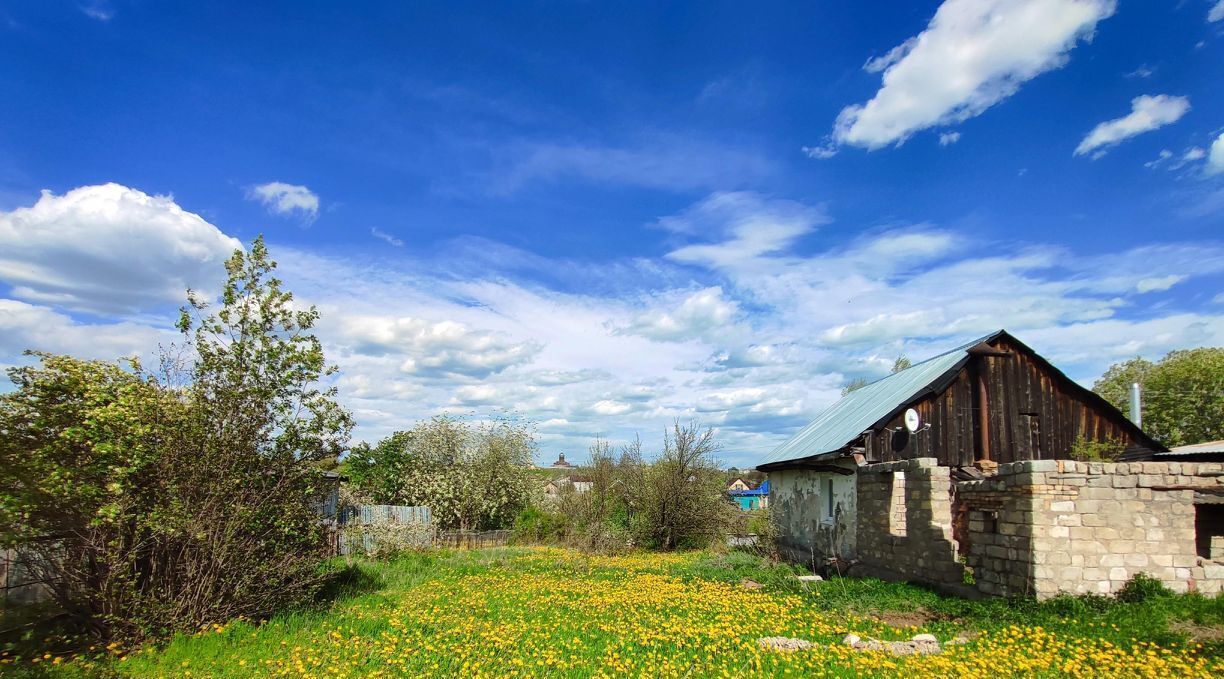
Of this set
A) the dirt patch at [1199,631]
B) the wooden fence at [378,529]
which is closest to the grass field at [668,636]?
the dirt patch at [1199,631]

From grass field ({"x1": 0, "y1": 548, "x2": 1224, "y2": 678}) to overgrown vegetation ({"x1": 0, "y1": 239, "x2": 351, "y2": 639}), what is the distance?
0.79 metres

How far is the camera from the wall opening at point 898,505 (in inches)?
601

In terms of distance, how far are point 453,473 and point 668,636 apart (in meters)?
22.7

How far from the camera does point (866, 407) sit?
22359mm

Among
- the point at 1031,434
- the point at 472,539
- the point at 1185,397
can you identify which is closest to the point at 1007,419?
the point at 1031,434

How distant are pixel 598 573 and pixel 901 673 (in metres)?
11.1

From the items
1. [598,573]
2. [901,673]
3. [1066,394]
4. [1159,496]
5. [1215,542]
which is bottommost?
[598,573]

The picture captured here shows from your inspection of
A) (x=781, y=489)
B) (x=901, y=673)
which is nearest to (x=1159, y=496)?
(x=901, y=673)

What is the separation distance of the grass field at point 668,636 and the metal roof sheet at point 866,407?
6.36m

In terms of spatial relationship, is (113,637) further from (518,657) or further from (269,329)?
(518,657)

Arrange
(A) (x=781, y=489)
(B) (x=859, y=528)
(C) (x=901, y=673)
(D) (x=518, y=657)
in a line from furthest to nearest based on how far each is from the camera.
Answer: (A) (x=781, y=489)
(B) (x=859, y=528)
(D) (x=518, y=657)
(C) (x=901, y=673)

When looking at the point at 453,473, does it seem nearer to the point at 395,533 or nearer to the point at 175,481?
the point at 395,533

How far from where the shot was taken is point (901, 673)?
737cm

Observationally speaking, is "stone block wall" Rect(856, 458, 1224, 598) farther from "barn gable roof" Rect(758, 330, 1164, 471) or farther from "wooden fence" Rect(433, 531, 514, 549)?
"wooden fence" Rect(433, 531, 514, 549)
